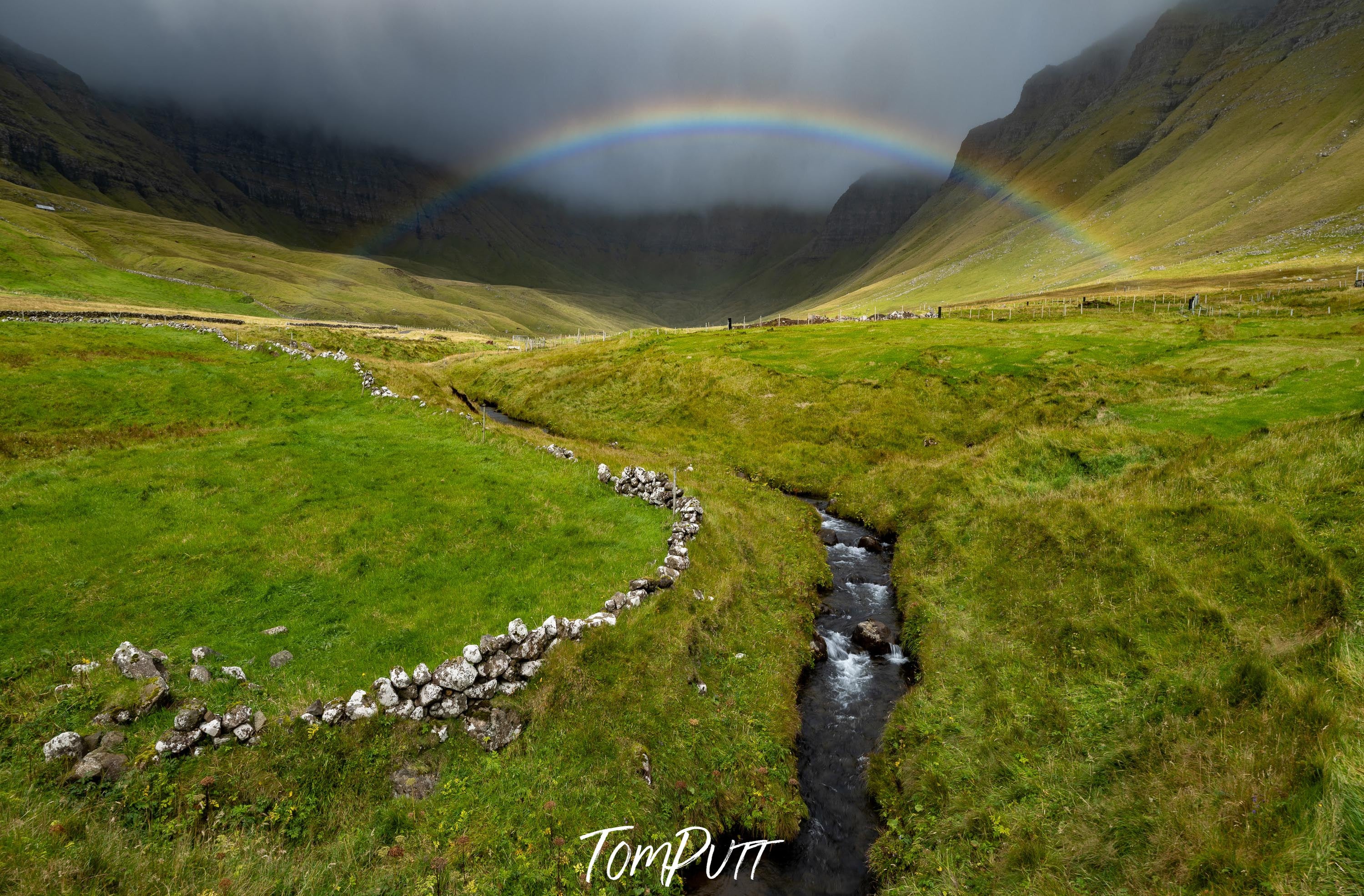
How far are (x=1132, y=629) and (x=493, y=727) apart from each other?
17178 millimetres

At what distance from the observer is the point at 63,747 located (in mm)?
10180

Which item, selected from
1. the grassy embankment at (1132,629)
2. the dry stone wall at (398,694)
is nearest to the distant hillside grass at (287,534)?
the dry stone wall at (398,694)

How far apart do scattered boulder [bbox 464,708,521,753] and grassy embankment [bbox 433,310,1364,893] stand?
366 inches

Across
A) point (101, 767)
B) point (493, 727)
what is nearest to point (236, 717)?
point (101, 767)

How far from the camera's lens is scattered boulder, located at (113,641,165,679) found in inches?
470

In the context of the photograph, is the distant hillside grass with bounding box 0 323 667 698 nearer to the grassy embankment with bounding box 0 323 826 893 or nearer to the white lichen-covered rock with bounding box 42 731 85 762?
the grassy embankment with bounding box 0 323 826 893

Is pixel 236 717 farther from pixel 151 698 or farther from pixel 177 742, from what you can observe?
pixel 151 698

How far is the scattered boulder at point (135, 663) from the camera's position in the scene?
1194 cm

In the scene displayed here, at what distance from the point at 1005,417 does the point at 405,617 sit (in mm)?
40226

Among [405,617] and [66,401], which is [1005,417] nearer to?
[405,617]

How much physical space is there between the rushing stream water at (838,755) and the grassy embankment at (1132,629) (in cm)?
77

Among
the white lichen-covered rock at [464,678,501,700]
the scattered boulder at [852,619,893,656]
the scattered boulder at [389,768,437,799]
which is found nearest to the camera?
the scattered boulder at [389,768,437,799]

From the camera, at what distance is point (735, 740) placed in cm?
1530

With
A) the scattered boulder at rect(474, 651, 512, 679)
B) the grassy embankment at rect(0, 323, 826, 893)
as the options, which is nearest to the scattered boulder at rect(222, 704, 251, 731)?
the grassy embankment at rect(0, 323, 826, 893)
